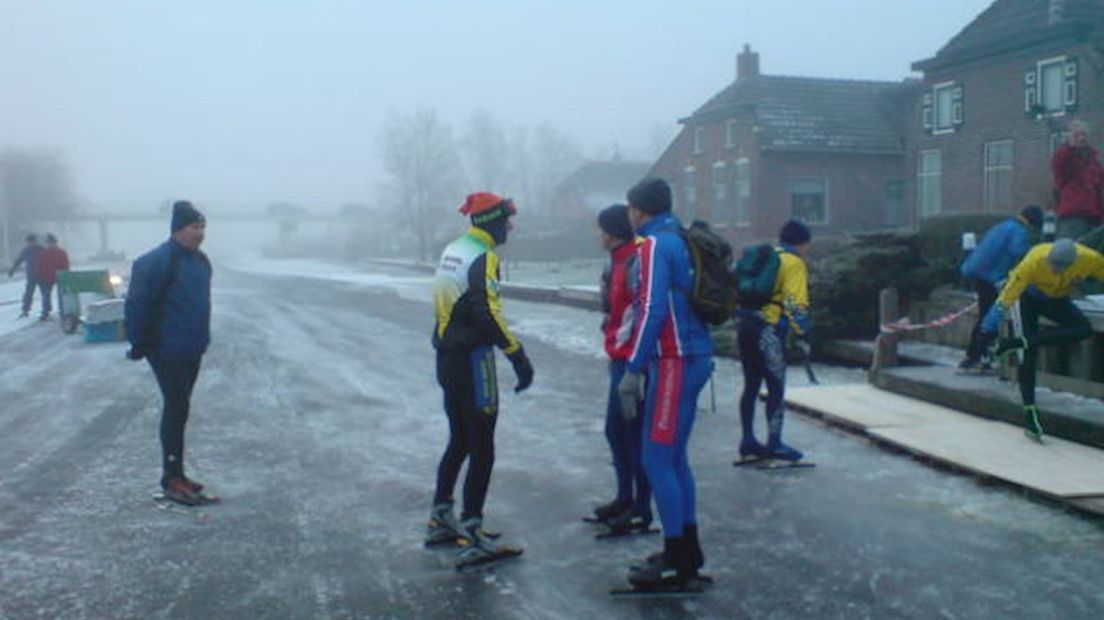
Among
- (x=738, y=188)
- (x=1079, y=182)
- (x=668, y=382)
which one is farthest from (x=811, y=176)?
(x=668, y=382)

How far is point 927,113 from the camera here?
31.6 m

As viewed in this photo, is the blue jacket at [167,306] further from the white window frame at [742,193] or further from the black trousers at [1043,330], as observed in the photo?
the white window frame at [742,193]

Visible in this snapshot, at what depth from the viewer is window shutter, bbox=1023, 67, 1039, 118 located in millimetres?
26953

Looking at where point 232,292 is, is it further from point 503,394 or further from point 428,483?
point 428,483

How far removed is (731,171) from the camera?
130 ft

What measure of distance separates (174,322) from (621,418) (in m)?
3.08

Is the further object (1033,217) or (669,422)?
(1033,217)

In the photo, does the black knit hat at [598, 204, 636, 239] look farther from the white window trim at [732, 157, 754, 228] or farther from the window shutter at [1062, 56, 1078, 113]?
the white window trim at [732, 157, 754, 228]

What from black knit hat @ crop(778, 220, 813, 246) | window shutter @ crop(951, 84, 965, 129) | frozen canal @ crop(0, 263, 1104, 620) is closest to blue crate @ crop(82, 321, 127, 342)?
frozen canal @ crop(0, 263, 1104, 620)

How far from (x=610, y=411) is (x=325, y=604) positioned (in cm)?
227

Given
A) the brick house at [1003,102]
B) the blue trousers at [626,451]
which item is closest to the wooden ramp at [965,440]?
the blue trousers at [626,451]

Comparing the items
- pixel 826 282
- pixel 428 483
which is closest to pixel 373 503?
pixel 428 483

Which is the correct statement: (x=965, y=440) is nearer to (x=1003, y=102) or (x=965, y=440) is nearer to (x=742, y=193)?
(x=1003, y=102)

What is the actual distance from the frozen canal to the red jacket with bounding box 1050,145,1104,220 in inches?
174
